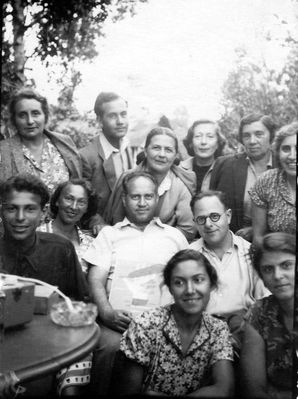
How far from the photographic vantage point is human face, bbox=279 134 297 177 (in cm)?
302

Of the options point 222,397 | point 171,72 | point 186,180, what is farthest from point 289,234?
point 171,72

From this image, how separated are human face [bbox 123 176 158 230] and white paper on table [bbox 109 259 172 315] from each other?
0.89 ft

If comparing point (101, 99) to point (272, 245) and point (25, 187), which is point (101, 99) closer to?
point (25, 187)

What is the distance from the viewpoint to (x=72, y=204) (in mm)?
3102

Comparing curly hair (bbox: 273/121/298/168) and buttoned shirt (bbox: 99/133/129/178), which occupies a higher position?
curly hair (bbox: 273/121/298/168)

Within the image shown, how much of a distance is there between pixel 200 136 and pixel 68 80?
891 mm

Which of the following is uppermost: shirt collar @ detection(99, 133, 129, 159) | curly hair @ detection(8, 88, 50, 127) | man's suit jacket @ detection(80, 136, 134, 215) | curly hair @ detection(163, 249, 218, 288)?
curly hair @ detection(8, 88, 50, 127)

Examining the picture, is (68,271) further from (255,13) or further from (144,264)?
(255,13)

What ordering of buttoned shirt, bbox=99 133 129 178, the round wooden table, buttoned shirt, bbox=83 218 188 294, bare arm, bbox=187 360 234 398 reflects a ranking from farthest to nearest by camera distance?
buttoned shirt, bbox=99 133 129 178, buttoned shirt, bbox=83 218 188 294, bare arm, bbox=187 360 234 398, the round wooden table

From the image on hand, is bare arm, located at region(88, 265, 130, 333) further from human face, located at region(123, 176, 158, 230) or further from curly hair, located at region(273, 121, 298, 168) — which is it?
curly hair, located at region(273, 121, 298, 168)

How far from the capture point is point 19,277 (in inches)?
118

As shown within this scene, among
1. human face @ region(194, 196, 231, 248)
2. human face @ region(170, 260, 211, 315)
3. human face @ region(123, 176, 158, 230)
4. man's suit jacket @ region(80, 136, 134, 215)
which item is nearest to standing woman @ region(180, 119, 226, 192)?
human face @ region(194, 196, 231, 248)

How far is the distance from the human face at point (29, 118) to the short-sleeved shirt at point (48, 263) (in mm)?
625

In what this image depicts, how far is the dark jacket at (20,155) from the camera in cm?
316
